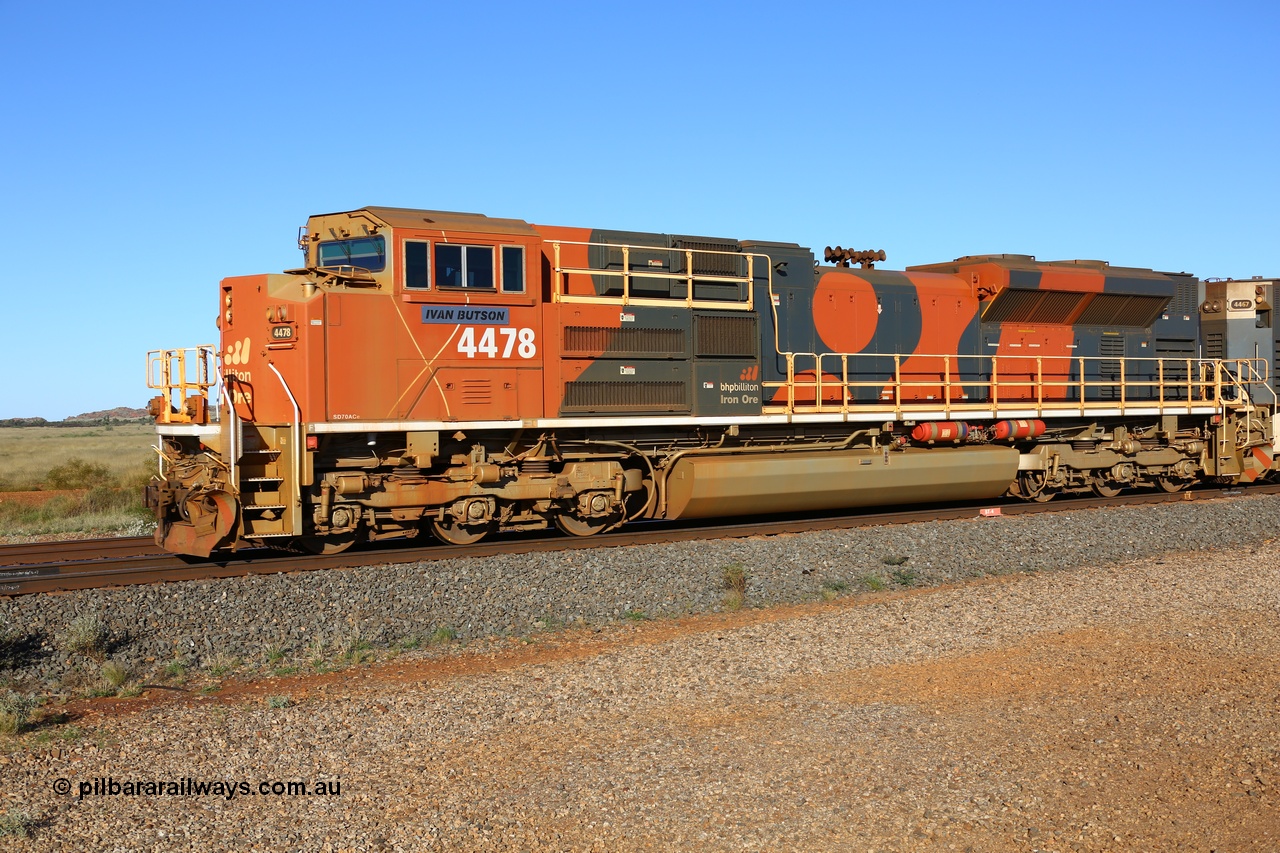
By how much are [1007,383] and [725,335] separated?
5.64 meters

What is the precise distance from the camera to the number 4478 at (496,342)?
1180 centimetres

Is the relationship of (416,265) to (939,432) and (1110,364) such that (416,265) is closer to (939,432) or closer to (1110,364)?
(939,432)

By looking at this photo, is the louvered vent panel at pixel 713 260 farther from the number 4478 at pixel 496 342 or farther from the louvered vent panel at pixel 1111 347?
the louvered vent panel at pixel 1111 347

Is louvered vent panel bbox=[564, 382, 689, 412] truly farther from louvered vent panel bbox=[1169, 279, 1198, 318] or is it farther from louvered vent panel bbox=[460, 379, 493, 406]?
louvered vent panel bbox=[1169, 279, 1198, 318]

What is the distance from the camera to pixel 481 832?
4988 millimetres

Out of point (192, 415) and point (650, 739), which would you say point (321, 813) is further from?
point (192, 415)

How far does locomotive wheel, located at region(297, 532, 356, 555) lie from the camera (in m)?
11.6

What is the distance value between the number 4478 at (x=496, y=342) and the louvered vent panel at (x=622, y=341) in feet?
1.68

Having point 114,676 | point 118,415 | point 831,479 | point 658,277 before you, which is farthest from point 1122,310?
point 118,415

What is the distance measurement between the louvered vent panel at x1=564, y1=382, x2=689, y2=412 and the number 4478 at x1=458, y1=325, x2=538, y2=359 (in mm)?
718

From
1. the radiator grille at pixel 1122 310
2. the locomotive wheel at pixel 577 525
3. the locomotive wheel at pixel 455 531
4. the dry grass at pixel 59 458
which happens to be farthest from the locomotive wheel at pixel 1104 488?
the dry grass at pixel 59 458

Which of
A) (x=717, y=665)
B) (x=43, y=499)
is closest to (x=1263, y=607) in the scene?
(x=717, y=665)

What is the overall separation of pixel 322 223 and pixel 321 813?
8405 millimetres

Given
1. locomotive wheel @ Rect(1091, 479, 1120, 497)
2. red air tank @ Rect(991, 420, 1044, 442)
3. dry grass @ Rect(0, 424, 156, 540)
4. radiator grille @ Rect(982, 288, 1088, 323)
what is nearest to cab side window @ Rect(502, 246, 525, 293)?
dry grass @ Rect(0, 424, 156, 540)
